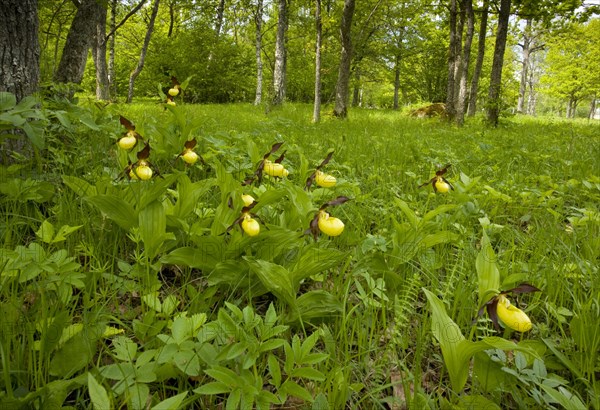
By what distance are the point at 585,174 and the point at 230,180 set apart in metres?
3.65

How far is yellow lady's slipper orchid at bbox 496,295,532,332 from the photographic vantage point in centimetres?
104

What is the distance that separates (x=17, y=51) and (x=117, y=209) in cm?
140

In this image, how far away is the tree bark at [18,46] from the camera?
209cm

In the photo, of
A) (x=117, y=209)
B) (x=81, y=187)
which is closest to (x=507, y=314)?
(x=117, y=209)

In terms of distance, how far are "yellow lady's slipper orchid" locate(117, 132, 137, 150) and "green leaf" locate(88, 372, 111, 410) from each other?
A: 1164 millimetres

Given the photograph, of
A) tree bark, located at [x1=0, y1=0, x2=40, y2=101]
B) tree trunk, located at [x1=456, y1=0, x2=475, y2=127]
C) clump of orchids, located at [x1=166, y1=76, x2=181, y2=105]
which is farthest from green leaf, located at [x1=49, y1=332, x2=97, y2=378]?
tree trunk, located at [x1=456, y1=0, x2=475, y2=127]

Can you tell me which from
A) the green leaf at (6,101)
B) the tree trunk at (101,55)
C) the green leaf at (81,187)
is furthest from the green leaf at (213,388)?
the tree trunk at (101,55)

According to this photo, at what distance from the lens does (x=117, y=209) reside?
1649 millimetres

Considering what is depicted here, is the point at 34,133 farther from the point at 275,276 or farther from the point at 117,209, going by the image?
the point at 275,276

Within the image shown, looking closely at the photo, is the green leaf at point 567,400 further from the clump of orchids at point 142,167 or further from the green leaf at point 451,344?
the clump of orchids at point 142,167

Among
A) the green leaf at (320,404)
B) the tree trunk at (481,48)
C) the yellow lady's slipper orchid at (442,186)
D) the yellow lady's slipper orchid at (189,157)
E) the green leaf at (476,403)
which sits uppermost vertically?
the tree trunk at (481,48)

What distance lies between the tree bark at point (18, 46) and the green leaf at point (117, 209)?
3.95 ft

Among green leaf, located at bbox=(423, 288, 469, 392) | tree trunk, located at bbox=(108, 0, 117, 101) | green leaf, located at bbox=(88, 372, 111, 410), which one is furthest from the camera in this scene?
tree trunk, located at bbox=(108, 0, 117, 101)

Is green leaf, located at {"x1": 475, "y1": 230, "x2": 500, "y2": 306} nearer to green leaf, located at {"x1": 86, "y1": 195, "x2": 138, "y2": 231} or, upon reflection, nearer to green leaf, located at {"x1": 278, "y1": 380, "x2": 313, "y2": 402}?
green leaf, located at {"x1": 278, "y1": 380, "x2": 313, "y2": 402}
